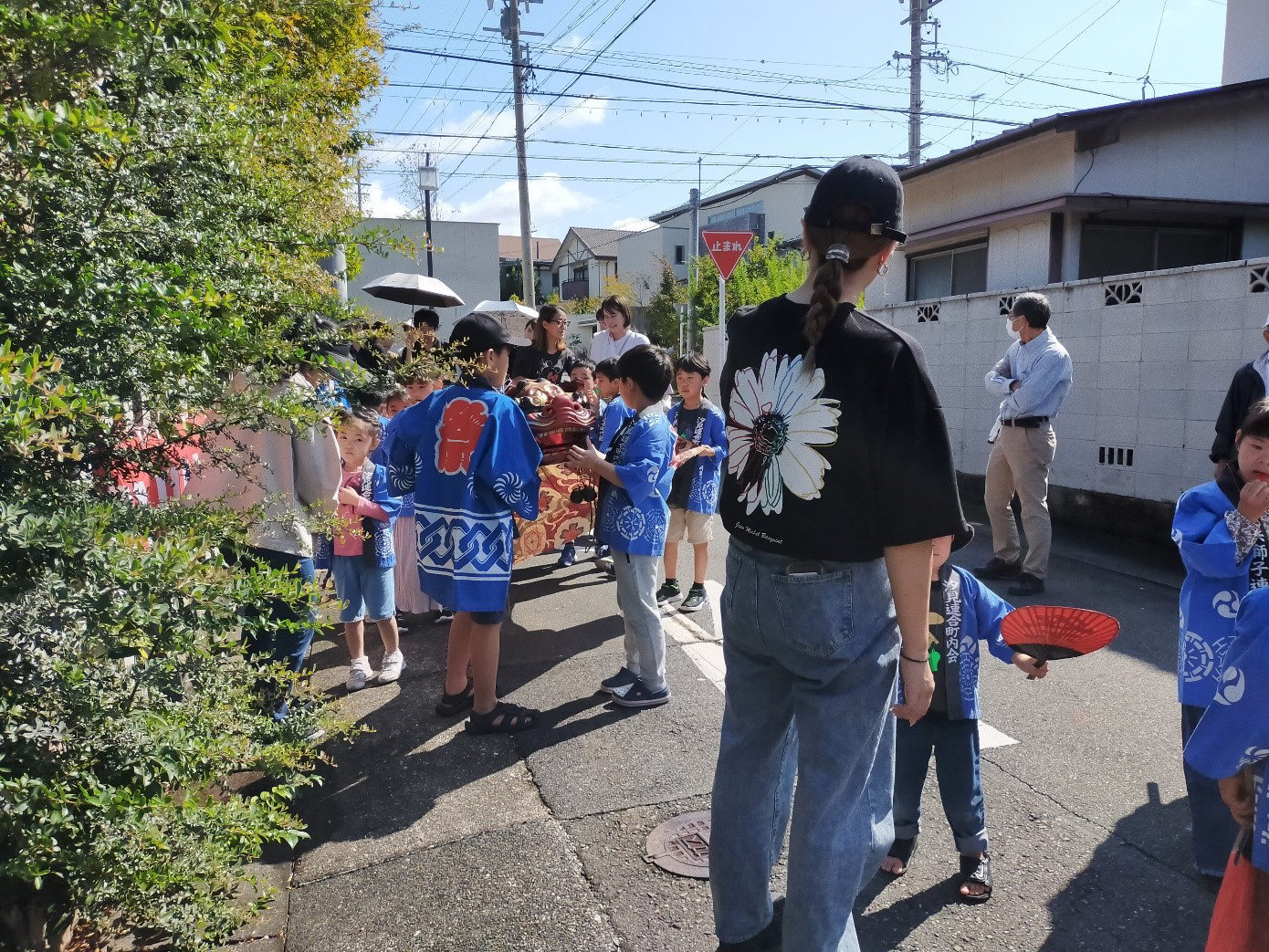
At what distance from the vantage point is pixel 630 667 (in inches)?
171

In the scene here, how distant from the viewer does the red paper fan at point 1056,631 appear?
2330mm

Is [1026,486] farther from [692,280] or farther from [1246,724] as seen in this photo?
[692,280]

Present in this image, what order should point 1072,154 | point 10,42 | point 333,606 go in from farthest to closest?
1. point 1072,154
2. point 333,606
3. point 10,42

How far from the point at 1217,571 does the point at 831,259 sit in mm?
1675

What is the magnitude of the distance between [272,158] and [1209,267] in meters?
7.05

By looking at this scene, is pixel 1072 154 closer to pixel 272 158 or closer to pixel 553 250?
pixel 272 158

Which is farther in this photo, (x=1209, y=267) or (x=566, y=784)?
(x=1209, y=267)

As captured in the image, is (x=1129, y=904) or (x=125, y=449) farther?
(x=1129, y=904)

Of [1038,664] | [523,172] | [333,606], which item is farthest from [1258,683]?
[523,172]

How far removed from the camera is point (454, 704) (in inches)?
160

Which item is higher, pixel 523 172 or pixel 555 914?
pixel 523 172

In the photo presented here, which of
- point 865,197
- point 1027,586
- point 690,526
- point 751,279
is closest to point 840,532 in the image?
→ point 865,197

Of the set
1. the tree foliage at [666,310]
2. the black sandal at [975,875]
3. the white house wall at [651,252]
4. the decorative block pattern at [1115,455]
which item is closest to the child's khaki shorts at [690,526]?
the black sandal at [975,875]

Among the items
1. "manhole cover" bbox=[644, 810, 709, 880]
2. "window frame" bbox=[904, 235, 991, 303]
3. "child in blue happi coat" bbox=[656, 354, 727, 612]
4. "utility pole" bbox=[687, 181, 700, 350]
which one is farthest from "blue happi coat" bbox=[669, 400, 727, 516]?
"utility pole" bbox=[687, 181, 700, 350]
